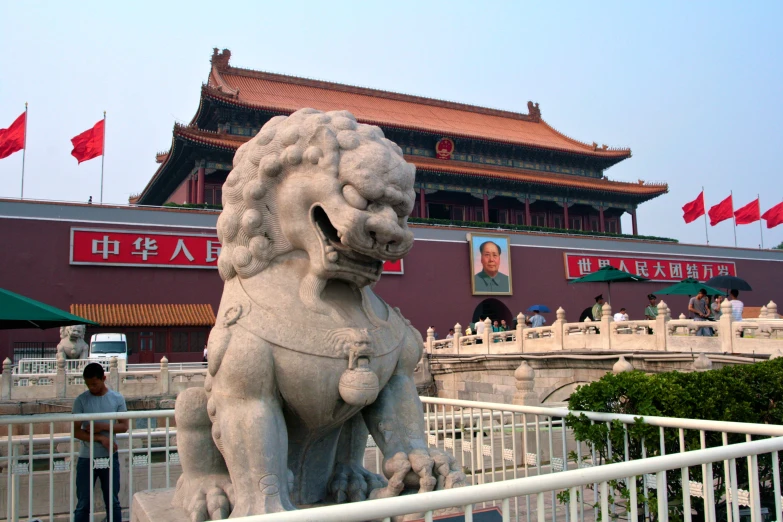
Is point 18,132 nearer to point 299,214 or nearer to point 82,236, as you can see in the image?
point 82,236

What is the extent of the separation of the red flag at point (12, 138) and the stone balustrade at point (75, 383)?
6.02 meters

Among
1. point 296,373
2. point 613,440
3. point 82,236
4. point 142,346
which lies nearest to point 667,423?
point 613,440

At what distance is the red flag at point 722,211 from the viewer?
801 inches

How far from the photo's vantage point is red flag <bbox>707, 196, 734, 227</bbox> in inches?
801

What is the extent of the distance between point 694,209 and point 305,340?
68.5 feet

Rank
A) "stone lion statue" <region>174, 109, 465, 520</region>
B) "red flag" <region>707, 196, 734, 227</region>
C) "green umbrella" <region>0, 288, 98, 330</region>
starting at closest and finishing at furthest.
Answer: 1. "stone lion statue" <region>174, 109, 465, 520</region>
2. "green umbrella" <region>0, 288, 98, 330</region>
3. "red flag" <region>707, 196, 734, 227</region>

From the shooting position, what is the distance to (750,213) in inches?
789

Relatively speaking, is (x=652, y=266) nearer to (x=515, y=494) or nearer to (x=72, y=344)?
(x=72, y=344)

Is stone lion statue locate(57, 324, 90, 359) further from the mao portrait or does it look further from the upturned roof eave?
the mao portrait

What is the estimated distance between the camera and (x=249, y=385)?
2.05 m

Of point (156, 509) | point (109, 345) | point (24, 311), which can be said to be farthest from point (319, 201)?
point (109, 345)

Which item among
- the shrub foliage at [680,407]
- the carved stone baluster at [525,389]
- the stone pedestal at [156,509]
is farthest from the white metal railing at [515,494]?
the carved stone baluster at [525,389]

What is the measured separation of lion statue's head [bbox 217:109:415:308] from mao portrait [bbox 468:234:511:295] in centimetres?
1803

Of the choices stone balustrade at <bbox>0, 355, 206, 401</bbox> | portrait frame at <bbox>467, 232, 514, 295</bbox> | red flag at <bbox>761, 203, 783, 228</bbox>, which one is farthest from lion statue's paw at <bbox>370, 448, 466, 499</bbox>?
red flag at <bbox>761, 203, 783, 228</bbox>
